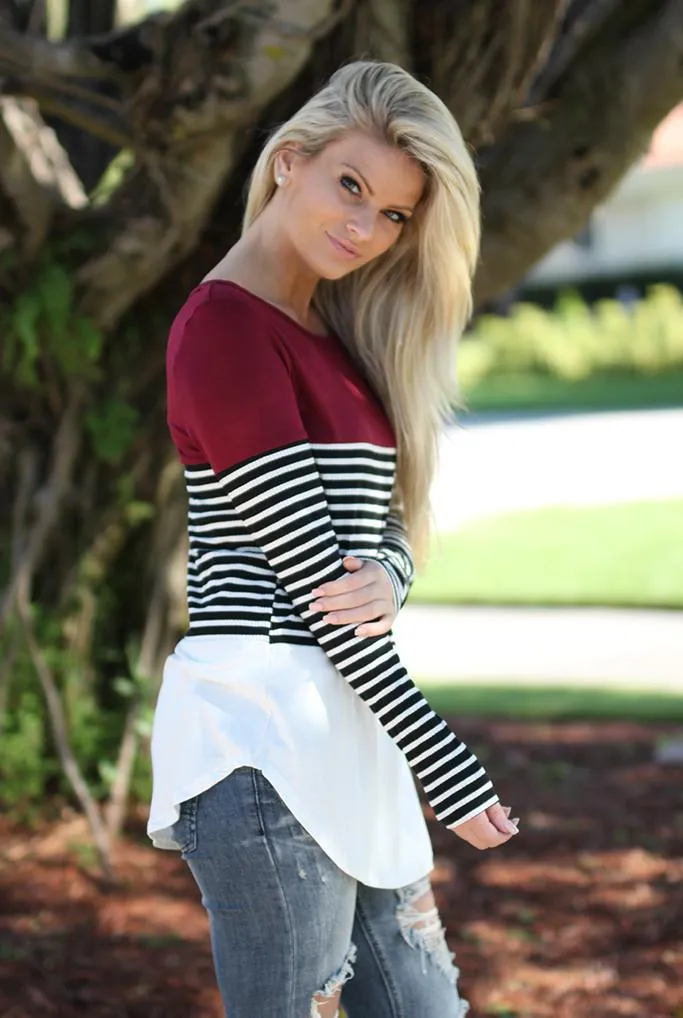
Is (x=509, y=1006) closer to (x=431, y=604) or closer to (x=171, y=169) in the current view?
(x=171, y=169)

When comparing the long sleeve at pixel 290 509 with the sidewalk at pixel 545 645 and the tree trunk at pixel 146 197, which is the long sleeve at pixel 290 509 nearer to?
the tree trunk at pixel 146 197

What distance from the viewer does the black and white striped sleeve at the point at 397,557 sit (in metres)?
2.19

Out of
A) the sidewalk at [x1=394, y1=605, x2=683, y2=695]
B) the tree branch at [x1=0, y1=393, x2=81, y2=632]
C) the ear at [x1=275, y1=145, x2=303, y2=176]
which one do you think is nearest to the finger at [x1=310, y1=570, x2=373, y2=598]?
the ear at [x1=275, y1=145, x2=303, y2=176]

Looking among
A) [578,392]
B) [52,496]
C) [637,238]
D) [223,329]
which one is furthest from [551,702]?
[637,238]

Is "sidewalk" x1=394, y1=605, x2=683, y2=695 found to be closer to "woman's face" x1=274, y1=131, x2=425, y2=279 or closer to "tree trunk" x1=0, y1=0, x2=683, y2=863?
"tree trunk" x1=0, y1=0, x2=683, y2=863

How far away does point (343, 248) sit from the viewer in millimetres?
2217

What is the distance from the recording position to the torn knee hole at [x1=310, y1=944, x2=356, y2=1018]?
2057 millimetres

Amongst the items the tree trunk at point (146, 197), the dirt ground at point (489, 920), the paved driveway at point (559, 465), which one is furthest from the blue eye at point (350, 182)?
the paved driveway at point (559, 465)

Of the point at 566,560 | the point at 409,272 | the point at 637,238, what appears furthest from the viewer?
the point at 637,238

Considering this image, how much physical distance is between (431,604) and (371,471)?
816cm

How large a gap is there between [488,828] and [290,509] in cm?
53

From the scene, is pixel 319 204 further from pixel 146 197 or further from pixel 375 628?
pixel 146 197

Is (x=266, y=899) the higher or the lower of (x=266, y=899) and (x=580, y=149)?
the lower

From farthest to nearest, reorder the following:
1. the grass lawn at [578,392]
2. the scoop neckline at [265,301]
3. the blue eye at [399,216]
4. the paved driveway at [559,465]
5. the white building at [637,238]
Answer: the white building at [637,238]
the grass lawn at [578,392]
the paved driveway at [559,465]
the blue eye at [399,216]
the scoop neckline at [265,301]
